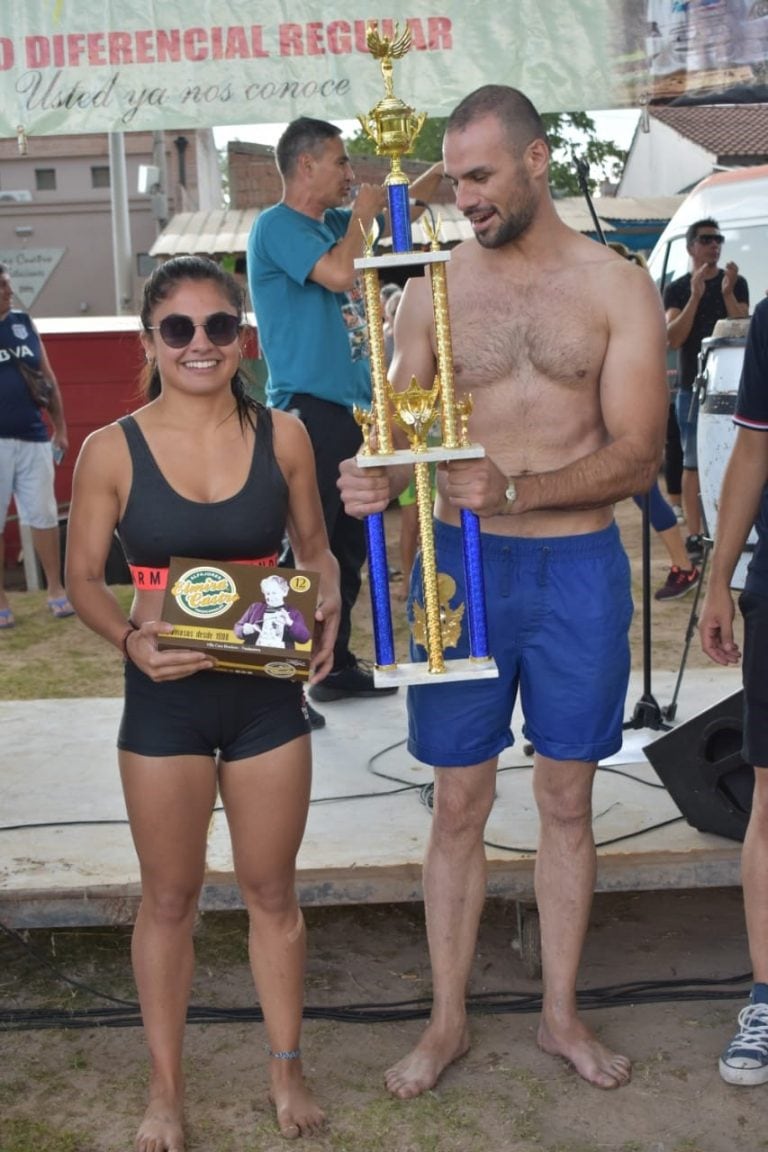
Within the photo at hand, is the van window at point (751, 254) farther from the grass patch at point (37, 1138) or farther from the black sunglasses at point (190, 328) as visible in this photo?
the grass patch at point (37, 1138)

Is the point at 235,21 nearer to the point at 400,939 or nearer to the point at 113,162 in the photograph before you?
the point at 400,939

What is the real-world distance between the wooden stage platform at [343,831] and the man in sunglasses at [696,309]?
4.81m

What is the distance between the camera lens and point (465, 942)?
134 inches

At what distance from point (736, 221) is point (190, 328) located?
857 cm

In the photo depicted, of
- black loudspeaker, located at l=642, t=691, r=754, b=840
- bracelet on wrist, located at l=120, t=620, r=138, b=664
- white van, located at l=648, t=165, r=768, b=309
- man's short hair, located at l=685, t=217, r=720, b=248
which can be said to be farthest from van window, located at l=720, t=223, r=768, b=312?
bracelet on wrist, located at l=120, t=620, r=138, b=664

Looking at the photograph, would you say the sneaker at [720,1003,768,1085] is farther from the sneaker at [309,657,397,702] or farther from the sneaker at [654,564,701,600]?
the sneaker at [654,564,701,600]

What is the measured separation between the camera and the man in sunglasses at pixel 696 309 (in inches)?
376

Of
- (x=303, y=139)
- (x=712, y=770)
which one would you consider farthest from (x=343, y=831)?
(x=303, y=139)

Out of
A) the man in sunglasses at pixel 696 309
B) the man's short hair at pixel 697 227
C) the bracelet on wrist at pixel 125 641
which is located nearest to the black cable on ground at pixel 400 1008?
the bracelet on wrist at pixel 125 641

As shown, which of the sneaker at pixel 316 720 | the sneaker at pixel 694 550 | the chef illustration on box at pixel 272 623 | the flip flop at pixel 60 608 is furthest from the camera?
the sneaker at pixel 694 550

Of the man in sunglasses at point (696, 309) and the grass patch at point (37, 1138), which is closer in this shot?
the grass patch at point (37, 1138)

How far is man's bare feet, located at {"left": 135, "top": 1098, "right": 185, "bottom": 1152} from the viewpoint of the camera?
3104mm

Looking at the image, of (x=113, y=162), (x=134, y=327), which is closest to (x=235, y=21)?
(x=134, y=327)

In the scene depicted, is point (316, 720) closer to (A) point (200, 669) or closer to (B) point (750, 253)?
(A) point (200, 669)
